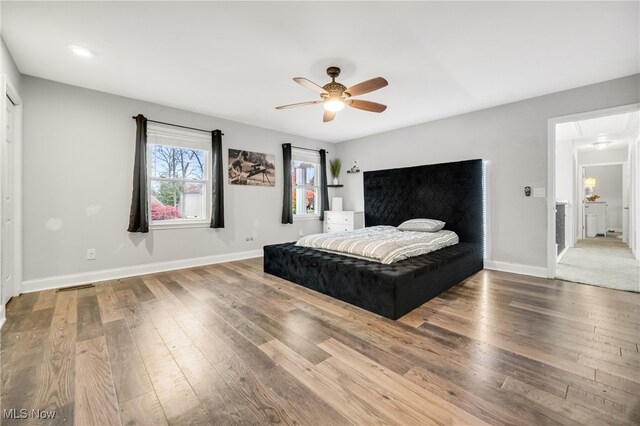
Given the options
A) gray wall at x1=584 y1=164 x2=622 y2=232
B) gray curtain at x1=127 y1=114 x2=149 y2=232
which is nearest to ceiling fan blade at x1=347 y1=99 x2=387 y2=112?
gray curtain at x1=127 y1=114 x2=149 y2=232

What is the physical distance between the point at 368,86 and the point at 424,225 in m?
2.55

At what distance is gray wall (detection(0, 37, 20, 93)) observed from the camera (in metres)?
2.40

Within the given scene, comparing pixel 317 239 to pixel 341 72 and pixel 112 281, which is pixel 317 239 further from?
pixel 112 281

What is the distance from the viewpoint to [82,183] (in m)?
3.47

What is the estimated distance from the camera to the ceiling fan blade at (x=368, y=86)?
2.48 metres

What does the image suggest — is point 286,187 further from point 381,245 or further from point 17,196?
point 17,196

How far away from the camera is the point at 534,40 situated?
2.42 metres

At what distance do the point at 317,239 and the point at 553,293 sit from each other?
282 cm

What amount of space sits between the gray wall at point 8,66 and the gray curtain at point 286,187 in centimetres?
365

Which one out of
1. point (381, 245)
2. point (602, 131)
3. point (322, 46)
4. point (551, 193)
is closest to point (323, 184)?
point (381, 245)

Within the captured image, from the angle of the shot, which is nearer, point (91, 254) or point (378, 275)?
point (378, 275)

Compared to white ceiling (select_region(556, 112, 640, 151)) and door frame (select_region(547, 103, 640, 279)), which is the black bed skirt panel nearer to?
door frame (select_region(547, 103, 640, 279))

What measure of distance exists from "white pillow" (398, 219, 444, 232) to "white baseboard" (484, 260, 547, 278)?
3.03ft

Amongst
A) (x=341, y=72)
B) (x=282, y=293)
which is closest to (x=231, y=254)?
(x=282, y=293)
